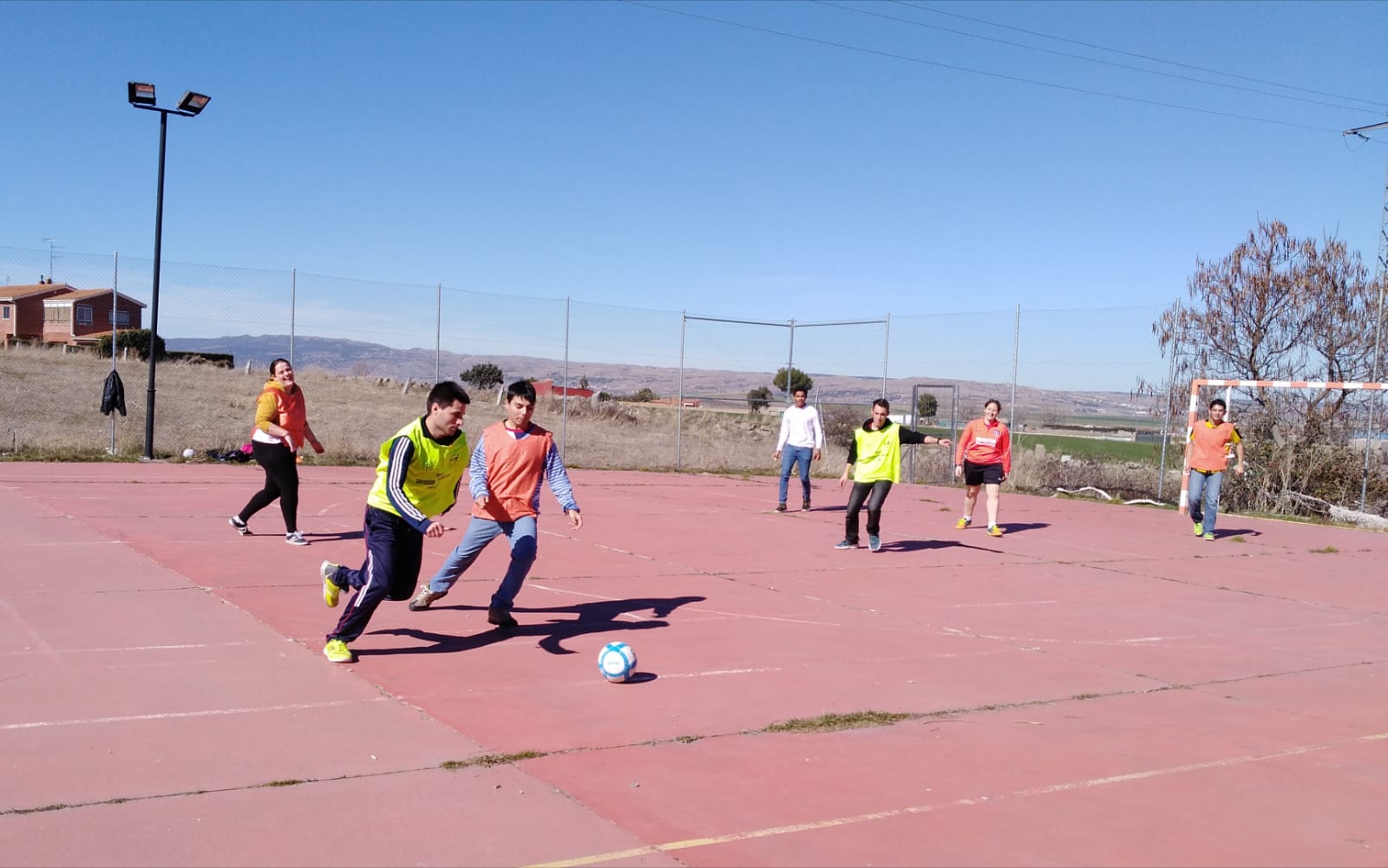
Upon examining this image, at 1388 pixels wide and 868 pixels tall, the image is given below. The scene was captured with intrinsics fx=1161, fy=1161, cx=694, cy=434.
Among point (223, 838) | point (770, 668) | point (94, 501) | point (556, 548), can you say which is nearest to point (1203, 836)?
point (770, 668)

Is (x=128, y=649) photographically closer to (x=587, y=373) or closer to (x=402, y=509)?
(x=402, y=509)

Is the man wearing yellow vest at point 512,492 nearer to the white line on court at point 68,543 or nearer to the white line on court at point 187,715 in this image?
the white line on court at point 187,715

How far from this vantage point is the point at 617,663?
265 inches

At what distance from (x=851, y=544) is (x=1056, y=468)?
12019 millimetres

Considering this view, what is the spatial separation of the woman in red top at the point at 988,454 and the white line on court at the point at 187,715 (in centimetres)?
1044

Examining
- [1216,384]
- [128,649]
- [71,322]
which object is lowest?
[128,649]

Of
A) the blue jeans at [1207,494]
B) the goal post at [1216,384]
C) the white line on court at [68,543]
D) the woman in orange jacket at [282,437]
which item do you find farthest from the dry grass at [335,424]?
the woman in orange jacket at [282,437]

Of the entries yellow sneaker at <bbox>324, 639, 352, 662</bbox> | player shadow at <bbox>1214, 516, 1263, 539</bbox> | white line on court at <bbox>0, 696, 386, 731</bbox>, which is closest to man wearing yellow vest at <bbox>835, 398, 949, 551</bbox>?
player shadow at <bbox>1214, 516, 1263, 539</bbox>

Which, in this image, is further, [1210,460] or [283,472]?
[1210,460]

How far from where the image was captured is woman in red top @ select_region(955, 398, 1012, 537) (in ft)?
49.5

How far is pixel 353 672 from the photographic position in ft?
22.1

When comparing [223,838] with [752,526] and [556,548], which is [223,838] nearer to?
[556,548]

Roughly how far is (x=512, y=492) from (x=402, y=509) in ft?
4.09

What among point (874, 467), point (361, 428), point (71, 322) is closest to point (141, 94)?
→ point (361, 428)
